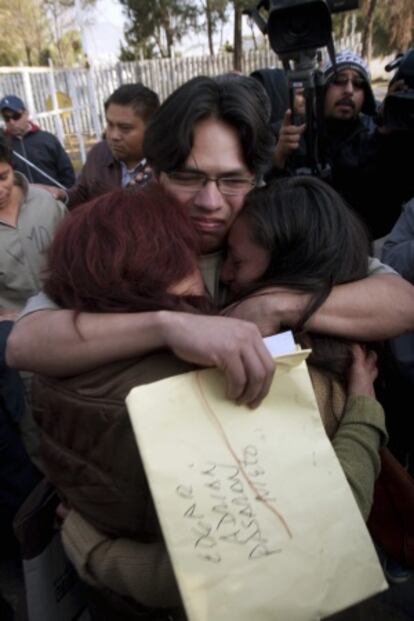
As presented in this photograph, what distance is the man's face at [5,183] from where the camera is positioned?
2230 mm

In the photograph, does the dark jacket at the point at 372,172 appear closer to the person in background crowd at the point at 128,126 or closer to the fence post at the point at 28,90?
the person in background crowd at the point at 128,126

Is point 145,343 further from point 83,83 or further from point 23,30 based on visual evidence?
point 23,30

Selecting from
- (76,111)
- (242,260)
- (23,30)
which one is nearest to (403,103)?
(242,260)

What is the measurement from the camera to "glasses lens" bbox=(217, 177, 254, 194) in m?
1.33

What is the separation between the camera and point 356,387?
106cm

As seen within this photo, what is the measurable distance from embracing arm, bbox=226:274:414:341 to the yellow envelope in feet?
0.80

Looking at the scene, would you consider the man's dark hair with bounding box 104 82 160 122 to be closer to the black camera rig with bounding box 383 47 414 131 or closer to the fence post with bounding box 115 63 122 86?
the black camera rig with bounding box 383 47 414 131

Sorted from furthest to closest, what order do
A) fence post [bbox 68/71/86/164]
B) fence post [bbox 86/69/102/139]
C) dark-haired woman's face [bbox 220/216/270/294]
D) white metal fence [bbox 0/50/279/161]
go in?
1. fence post [bbox 86/69/102/139]
2. fence post [bbox 68/71/86/164]
3. white metal fence [bbox 0/50/279/161]
4. dark-haired woman's face [bbox 220/216/270/294]

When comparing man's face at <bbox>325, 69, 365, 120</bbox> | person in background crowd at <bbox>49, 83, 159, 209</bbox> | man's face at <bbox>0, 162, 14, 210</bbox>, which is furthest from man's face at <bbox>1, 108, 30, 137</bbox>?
man's face at <bbox>325, 69, 365, 120</bbox>

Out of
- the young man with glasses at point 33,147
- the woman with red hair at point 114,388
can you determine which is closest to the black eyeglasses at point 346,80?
the woman with red hair at point 114,388

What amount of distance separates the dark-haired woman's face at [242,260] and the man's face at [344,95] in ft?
5.32

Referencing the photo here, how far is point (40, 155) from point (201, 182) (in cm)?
395

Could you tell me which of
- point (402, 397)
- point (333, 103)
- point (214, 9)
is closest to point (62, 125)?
point (333, 103)

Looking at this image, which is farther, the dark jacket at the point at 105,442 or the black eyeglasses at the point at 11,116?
the black eyeglasses at the point at 11,116
